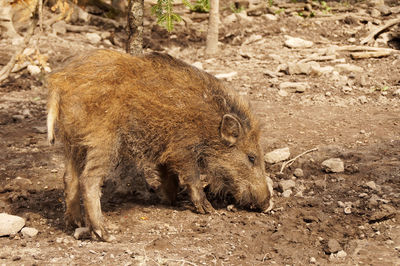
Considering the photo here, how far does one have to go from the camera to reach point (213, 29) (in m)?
10.4

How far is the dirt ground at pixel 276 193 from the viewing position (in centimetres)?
408

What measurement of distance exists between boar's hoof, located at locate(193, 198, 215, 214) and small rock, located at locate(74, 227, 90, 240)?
3.56 feet

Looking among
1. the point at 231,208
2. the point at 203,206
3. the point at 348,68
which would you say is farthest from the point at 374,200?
the point at 348,68

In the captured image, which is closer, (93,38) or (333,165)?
(333,165)

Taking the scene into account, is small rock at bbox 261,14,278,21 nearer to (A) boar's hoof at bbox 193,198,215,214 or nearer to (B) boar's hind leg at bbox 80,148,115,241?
(A) boar's hoof at bbox 193,198,215,214

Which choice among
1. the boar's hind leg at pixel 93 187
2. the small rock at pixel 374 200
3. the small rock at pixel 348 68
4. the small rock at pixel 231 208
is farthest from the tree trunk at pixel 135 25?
the small rock at pixel 348 68

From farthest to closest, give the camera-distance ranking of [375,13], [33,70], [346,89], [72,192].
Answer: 1. [375,13]
2. [33,70]
3. [346,89]
4. [72,192]

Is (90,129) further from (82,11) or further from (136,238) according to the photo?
(82,11)

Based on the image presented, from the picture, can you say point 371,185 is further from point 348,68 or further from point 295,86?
point 348,68

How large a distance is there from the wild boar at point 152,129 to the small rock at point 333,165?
0.73 metres

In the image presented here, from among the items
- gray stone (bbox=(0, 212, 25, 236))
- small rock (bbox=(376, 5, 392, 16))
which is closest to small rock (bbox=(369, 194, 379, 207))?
gray stone (bbox=(0, 212, 25, 236))

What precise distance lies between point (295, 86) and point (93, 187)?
15.4 ft

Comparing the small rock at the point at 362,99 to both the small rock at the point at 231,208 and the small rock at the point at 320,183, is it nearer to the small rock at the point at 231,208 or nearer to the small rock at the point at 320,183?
the small rock at the point at 320,183

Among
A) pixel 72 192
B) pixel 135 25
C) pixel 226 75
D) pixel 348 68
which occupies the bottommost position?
pixel 72 192
